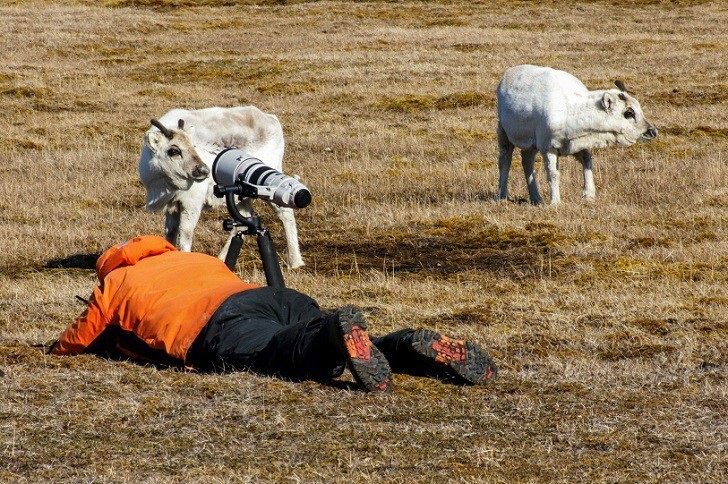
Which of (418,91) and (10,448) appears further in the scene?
(418,91)

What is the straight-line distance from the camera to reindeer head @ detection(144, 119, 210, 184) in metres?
10.1

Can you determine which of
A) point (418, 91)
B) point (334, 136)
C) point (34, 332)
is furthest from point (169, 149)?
point (418, 91)

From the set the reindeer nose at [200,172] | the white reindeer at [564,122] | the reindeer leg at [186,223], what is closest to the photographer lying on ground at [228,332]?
the reindeer nose at [200,172]

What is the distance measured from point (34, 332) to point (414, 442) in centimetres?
406

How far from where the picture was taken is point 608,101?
1413 cm

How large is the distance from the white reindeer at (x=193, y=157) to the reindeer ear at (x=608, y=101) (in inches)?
198

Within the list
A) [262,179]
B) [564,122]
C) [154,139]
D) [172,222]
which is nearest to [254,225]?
[262,179]

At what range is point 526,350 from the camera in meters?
7.04

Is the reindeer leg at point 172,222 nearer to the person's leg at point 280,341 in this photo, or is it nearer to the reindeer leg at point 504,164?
the person's leg at point 280,341

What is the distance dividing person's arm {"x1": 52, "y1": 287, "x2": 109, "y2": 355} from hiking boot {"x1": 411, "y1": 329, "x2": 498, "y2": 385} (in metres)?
2.01

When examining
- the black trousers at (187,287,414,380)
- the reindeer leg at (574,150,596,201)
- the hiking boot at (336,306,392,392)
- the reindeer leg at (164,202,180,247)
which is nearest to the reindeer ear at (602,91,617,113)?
the reindeer leg at (574,150,596,201)

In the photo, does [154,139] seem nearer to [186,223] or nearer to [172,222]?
[186,223]

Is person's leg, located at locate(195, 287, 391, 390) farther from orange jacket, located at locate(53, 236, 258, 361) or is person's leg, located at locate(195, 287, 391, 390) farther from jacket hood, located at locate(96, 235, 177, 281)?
jacket hood, located at locate(96, 235, 177, 281)

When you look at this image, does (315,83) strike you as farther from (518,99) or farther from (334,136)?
(518,99)
